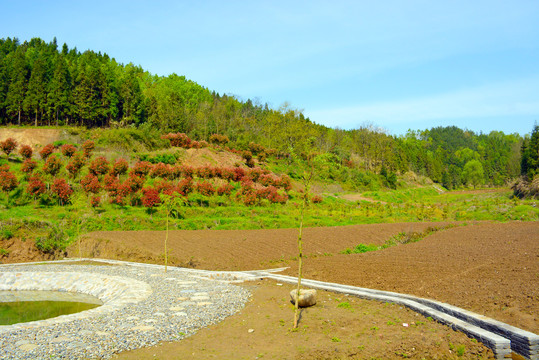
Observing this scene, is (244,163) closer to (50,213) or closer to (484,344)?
(50,213)

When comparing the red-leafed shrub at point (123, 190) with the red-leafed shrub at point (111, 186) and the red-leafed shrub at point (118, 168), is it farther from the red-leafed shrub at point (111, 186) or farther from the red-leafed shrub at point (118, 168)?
the red-leafed shrub at point (118, 168)

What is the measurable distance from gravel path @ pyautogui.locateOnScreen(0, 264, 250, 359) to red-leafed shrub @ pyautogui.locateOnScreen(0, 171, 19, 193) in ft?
63.8

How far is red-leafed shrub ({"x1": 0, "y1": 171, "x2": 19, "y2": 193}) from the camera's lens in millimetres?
23047

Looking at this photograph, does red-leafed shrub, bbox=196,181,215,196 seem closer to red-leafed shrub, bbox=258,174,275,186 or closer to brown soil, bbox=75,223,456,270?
red-leafed shrub, bbox=258,174,275,186

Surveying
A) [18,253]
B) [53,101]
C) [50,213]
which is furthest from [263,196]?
[53,101]

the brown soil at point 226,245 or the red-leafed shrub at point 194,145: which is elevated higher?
the red-leafed shrub at point 194,145

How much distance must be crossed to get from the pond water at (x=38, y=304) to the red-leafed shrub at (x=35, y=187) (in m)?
14.1

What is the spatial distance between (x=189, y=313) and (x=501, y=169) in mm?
113614

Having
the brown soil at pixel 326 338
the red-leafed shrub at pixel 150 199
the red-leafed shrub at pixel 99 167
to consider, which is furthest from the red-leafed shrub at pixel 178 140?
the brown soil at pixel 326 338

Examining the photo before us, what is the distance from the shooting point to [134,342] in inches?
213

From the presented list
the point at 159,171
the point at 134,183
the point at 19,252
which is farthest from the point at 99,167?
the point at 19,252

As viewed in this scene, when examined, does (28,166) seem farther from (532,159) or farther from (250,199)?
(532,159)

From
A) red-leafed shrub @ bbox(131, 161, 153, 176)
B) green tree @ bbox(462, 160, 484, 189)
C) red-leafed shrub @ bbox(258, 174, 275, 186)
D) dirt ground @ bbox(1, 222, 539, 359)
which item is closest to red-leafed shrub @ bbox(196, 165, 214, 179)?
red-leafed shrub @ bbox(131, 161, 153, 176)

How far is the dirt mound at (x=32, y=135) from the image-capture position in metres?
39.6
